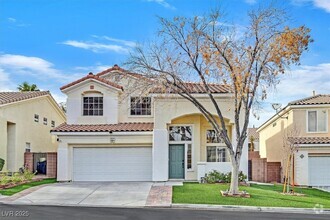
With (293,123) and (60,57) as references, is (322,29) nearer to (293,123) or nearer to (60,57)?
(293,123)

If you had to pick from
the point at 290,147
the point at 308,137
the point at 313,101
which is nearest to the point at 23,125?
the point at 290,147

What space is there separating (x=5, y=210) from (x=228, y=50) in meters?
11.6

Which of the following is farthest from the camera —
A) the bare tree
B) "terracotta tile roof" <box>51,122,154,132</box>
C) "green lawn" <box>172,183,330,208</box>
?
"terracotta tile roof" <box>51,122,154,132</box>

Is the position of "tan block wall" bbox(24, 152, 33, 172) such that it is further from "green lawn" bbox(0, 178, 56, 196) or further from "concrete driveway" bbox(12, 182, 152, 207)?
"concrete driveway" bbox(12, 182, 152, 207)

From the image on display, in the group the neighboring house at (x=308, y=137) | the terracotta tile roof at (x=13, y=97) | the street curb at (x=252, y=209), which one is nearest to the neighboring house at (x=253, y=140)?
the neighboring house at (x=308, y=137)

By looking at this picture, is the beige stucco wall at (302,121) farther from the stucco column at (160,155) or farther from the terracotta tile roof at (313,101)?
the stucco column at (160,155)

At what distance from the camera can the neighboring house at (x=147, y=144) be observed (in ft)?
86.2

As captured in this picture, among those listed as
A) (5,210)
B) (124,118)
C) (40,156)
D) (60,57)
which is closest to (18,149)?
(40,156)

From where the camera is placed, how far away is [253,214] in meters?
16.3

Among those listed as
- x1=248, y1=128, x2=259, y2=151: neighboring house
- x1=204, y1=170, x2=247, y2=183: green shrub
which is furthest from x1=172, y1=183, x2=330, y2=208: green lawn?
x1=248, y1=128, x2=259, y2=151: neighboring house

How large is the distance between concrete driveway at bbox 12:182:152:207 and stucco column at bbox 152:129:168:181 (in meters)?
0.90

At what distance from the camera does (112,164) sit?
27422 mm

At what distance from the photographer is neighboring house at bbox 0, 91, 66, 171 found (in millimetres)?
29297

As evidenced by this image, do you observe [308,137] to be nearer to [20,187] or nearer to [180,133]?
[180,133]
